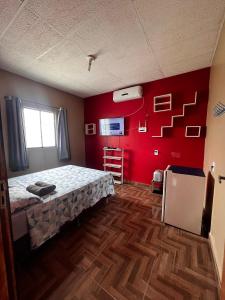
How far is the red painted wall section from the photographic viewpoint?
2525 mm

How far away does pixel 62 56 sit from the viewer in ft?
6.59

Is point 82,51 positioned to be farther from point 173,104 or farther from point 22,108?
point 173,104

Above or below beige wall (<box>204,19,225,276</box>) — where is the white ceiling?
above

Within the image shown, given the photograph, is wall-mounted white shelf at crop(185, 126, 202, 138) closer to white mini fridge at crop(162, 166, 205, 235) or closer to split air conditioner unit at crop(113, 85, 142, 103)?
white mini fridge at crop(162, 166, 205, 235)

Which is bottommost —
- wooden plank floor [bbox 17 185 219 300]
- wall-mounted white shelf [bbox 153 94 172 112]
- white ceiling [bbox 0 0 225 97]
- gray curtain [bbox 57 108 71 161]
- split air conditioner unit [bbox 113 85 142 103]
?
wooden plank floor [bbox 17 185 219 300]

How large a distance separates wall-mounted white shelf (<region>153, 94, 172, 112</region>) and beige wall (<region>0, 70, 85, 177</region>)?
2.32 m

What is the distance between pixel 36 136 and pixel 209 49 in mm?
3594

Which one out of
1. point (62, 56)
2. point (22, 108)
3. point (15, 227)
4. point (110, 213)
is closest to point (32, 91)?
point (22, 108)

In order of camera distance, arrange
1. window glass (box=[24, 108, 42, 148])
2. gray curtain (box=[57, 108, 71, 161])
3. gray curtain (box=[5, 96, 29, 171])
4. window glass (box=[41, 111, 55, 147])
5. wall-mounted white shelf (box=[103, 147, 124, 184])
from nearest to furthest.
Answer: gray curtain (box=[5, 96, 29, 171]) → window glass (box=[24, 108, 42, 148]) → window glass (box=[41, 111, 55, 147]) → gray curtain (box=[57, 108, 71, 161]) → wall-mounted white shelf (box=[103, 147, 124, 184])

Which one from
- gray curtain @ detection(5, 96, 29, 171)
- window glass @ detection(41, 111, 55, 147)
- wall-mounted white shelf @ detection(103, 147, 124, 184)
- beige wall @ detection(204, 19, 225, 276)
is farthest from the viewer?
wall-mounted white shelf @ detection(103, 147, 124, 184)

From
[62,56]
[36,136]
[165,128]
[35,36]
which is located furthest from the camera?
[36,136]

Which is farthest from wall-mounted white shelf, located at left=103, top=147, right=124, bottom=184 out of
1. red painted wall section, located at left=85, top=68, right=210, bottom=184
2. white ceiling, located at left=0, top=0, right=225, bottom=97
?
white ceiling, located at left=0, top=0, right=225, bottom=97

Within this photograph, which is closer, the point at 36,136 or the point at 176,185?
the point at 176,185

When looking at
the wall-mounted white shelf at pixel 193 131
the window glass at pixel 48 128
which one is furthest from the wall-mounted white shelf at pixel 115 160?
the wall-mounted white shelf at pixel 193 131
